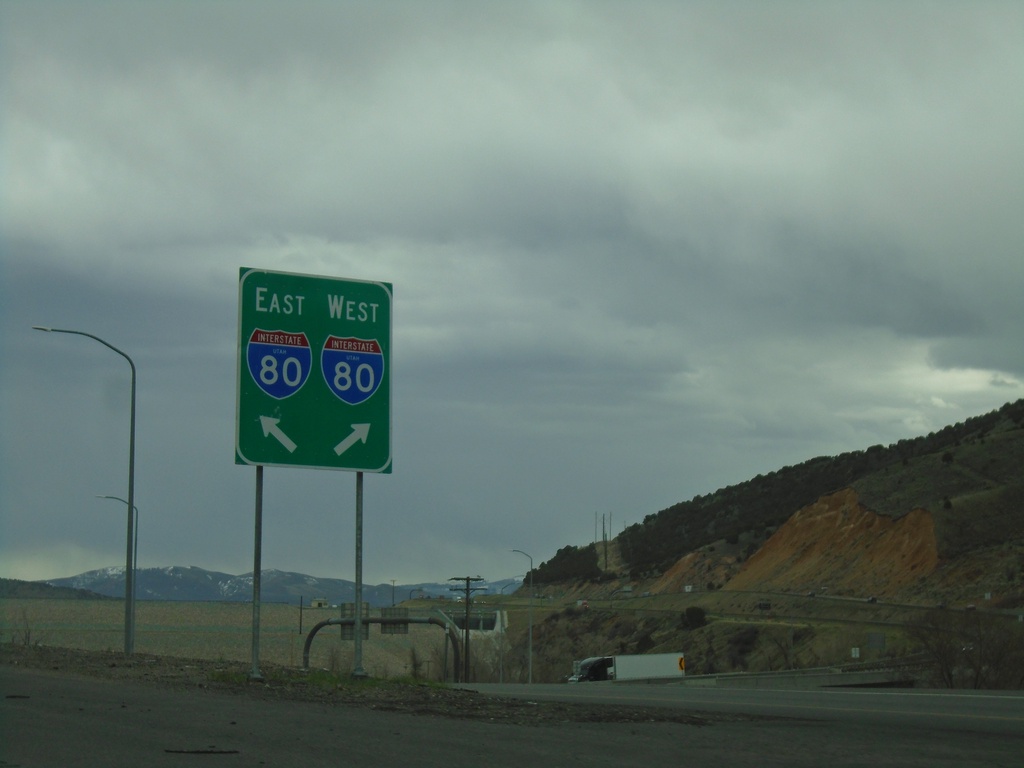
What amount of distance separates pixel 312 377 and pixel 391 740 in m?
7.61

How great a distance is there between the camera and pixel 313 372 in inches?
648

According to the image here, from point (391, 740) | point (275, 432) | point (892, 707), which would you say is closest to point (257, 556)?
point (275, 432)

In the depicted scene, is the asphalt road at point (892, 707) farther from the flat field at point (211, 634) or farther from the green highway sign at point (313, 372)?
the flat field at point (211, 634)

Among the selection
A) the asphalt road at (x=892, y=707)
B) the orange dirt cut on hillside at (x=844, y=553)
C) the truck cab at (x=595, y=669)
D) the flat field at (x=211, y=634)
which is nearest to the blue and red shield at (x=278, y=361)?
the asphalt road at (x=892, y=707)

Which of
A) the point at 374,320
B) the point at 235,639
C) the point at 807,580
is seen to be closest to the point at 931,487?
the point at 807,580

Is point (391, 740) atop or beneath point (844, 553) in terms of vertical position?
beneath

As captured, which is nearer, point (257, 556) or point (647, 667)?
point (257, 556)

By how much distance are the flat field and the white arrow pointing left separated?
140 ft

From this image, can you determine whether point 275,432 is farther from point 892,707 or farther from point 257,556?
point 892,707

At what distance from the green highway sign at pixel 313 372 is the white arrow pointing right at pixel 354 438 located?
1 cm

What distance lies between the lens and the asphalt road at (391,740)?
8.60 meters

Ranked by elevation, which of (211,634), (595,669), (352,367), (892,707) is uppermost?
(352,367)

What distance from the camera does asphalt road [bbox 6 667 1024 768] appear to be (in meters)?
8.60

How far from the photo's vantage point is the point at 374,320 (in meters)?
16.8
